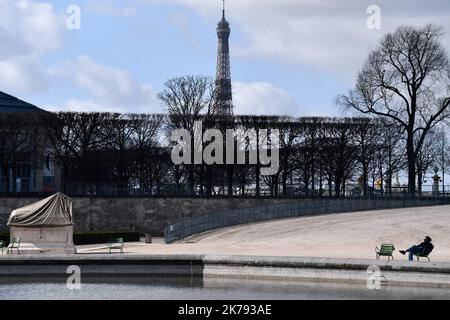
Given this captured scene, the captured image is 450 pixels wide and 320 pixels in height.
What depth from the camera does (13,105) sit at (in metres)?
81.8

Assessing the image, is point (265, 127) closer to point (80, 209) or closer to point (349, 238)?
point (80, 209)

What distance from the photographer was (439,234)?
4688 cm

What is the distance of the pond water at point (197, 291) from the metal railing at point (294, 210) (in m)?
21.0

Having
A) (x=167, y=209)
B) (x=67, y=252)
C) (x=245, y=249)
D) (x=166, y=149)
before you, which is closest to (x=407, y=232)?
(x=245, y=249)

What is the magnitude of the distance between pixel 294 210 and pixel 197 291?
1094 inches

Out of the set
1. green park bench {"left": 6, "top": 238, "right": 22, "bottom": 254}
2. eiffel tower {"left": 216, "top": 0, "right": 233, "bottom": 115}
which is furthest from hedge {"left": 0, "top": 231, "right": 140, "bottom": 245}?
eiffel tower {"left": 216, "top": 0, "right": 233, "bottom": 115}

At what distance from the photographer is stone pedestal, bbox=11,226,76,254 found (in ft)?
135

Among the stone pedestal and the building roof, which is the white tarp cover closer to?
the stone pedestal

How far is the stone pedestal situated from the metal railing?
1323cm

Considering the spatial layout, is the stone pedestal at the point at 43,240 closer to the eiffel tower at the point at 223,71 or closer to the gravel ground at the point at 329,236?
the gravel ground at the point at 329,236

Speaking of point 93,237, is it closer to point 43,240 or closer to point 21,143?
point 43,240

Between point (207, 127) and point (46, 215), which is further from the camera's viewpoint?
point (207, 127)

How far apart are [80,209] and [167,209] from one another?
5.30 m

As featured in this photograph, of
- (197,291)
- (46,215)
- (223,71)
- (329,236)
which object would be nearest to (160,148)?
(329,236)
